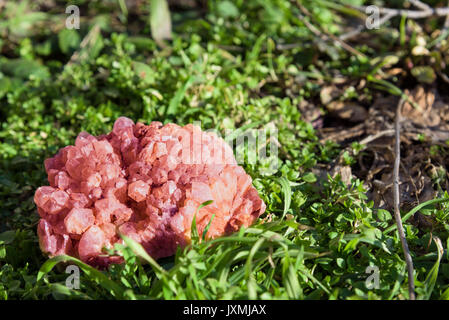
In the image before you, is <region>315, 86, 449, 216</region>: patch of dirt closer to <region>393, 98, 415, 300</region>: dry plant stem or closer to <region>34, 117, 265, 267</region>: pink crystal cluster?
<region>393, 98, 415, 300</region>: dry plant stem

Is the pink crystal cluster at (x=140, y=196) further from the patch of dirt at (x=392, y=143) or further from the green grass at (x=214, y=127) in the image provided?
the patch of dirt at (x=392, y=143)

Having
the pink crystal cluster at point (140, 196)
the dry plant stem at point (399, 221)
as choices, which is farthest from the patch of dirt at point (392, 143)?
the pink crystal cluster at point (140, 196)

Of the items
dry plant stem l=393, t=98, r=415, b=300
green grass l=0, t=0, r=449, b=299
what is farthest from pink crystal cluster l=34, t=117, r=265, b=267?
dry plant stem l=393, t=98, r=415, b=300

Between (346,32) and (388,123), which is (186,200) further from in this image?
(346,32)

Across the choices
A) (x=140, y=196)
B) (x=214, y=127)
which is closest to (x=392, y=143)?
(x=214, y=127)
